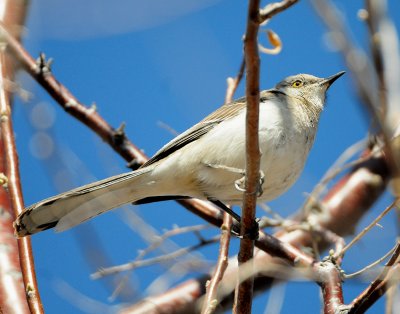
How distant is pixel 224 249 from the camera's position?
347 cm

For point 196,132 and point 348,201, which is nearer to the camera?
point 196,132

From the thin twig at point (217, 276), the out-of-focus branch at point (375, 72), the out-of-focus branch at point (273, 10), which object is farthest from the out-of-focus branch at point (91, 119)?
the out-of-focus branch at point (375, 72)

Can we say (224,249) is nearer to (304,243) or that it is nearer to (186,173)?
(186,173)

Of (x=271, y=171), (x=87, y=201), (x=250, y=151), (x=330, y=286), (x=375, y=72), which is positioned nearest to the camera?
(x=375, y=72)

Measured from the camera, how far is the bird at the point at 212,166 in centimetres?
390

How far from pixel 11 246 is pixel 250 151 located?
1.40m

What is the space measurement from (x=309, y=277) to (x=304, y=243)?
2241 mm

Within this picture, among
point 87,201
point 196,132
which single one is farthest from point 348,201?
point 87,201

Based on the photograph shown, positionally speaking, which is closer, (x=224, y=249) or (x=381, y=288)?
(x=381, y=288)

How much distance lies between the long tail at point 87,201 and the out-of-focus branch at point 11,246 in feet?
0.46

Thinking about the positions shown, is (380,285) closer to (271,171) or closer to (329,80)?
(271,171)

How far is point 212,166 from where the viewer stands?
13.3ft

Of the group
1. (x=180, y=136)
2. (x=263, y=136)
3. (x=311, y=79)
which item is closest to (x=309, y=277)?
(x=263, y=136)

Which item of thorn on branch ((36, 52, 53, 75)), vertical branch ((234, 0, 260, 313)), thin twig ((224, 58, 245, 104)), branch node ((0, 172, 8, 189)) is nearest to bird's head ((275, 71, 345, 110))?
thin twig ((224, 58, 245, 104))
